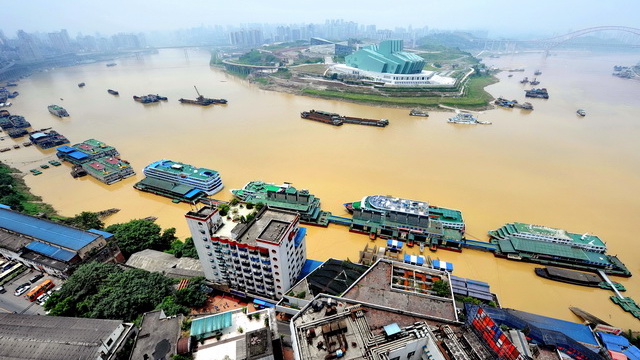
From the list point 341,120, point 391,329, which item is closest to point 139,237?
point 391,329

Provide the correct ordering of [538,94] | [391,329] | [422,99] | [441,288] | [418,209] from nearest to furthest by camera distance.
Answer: [391,329], [441,288], [418,209], [422,99], [538,94]

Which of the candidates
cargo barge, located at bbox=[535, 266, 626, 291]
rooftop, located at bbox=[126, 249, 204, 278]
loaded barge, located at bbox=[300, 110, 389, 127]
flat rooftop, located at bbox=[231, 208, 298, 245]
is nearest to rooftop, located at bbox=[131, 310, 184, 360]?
flat rooftop, located at bbox=[231, 208, 298, 245]

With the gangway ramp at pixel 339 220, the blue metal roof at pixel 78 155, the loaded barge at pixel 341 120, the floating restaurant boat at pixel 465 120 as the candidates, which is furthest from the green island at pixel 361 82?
the blue metal roof at pixel 78 155

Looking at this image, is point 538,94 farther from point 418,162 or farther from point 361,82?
point 418,162

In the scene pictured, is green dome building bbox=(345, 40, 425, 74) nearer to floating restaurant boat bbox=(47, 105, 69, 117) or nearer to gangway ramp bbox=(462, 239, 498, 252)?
gangway ramp bbox=(462, 239, 498, 252)

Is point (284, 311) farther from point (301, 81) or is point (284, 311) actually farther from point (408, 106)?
point (301, 81)

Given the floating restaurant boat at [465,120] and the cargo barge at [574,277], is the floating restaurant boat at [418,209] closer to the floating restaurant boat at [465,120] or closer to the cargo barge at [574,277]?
the cargo barge at [574,277]

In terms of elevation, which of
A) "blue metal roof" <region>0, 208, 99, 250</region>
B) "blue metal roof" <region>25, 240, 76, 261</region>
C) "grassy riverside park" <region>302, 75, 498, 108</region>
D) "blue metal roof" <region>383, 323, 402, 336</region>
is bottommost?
"grassy riverside park" <region>302, 75, 498, 108</region>
